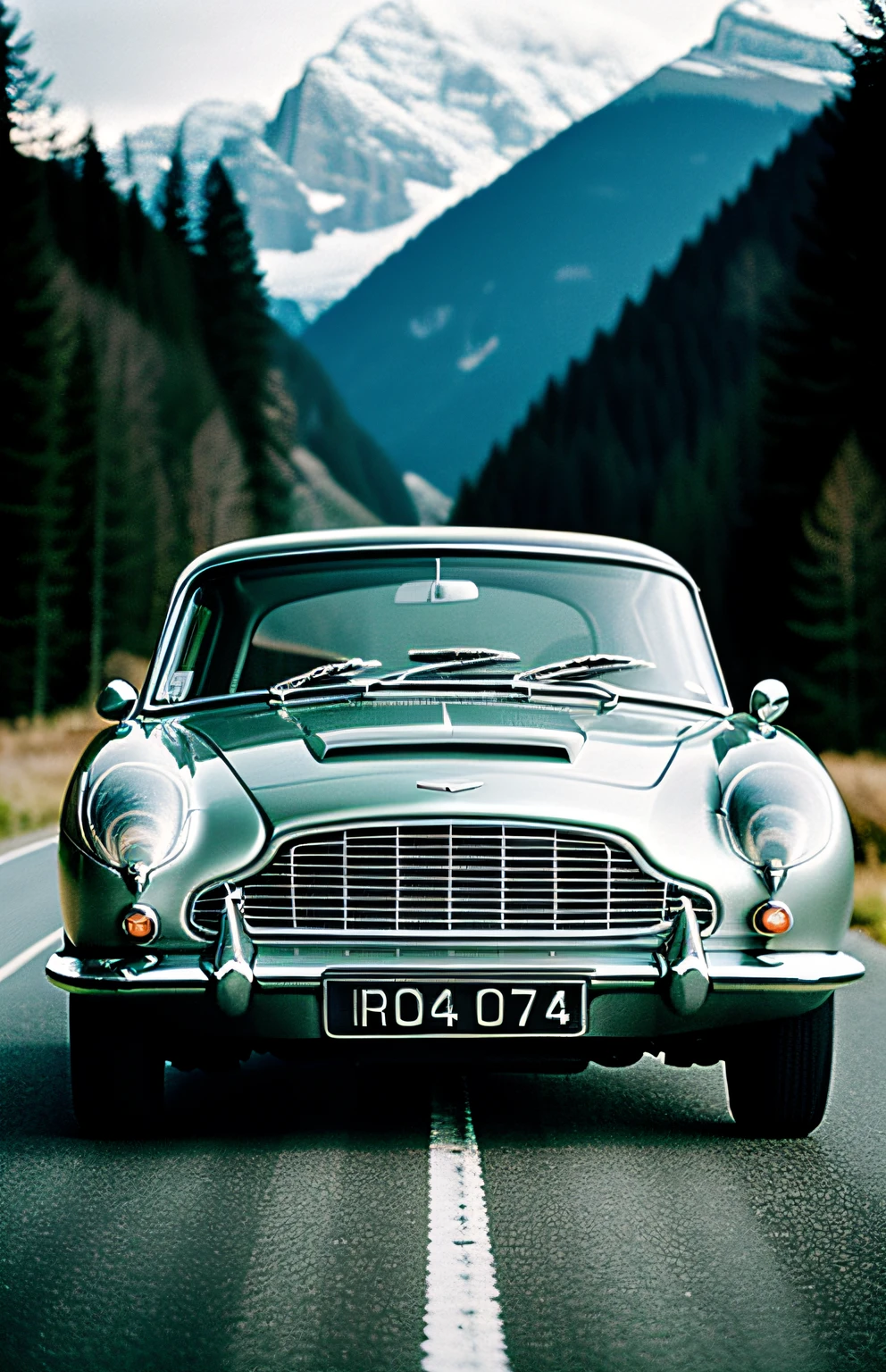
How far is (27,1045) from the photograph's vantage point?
265 inches

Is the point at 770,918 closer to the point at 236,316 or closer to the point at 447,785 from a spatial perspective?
the point at 447,785

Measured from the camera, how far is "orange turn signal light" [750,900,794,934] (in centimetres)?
489

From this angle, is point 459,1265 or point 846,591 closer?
point 459,1265

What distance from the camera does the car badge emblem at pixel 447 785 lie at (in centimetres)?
481

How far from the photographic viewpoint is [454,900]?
15.7 feet

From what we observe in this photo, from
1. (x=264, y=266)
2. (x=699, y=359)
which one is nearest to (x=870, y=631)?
(x=264, y=266)

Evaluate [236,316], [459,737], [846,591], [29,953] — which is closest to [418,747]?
[459,737]

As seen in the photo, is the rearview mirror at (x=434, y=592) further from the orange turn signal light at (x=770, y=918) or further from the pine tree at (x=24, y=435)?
the pine tree at (x=24, y=435)

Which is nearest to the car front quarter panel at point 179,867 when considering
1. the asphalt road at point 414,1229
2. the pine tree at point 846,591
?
the asphalt road at point 414,1229

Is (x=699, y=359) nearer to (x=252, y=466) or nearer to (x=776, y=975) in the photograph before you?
(x=252, y=466)

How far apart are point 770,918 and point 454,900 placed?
0.85m

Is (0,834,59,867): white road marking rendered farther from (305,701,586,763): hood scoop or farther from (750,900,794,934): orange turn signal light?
(750,900,794,934): orange turn signal light

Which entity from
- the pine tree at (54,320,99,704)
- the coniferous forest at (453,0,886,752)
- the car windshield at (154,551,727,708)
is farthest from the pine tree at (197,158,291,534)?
the car windshield at (154,551,727,708)

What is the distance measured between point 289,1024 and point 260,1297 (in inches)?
41.2
